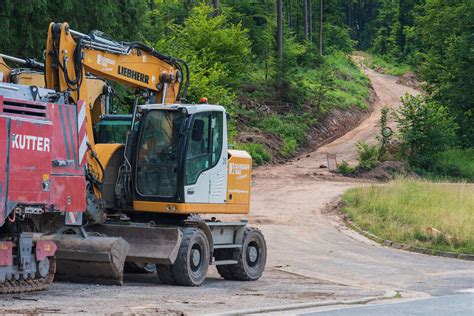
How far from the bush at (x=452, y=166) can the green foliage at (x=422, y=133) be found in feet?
1.75

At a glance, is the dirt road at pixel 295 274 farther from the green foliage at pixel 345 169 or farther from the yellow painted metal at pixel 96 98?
the yellow painted metal at pixel 96 98

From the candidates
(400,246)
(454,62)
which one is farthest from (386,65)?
(400,246)

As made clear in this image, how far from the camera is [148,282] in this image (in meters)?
17.4

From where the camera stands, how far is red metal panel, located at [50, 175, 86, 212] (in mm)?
14125

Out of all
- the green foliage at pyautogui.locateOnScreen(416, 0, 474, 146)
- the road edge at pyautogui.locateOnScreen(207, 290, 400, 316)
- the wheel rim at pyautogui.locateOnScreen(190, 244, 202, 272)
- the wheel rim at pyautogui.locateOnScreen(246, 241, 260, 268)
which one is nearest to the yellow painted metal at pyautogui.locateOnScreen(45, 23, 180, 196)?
the wheel rim at pyautogui.locateOnScreen(190, 244, 202, 272)

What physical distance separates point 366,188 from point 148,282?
18.1 m

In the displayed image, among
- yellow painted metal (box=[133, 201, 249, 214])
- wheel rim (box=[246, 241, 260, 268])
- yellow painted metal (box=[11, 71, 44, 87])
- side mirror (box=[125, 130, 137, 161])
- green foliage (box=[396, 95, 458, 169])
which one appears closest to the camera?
yellow painted metal (box=[133, 201, 249, 214])

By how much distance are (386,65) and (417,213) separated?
68.4 meters

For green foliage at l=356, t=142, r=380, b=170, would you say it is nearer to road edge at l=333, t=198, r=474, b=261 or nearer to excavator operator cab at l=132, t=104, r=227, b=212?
road edge at l=333, t=198, r=474, b=261

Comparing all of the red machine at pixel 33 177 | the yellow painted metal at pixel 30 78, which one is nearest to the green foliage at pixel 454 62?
the yellow painted metal at pixel 30 78

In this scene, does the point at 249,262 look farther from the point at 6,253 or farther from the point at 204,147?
the point at 6,253

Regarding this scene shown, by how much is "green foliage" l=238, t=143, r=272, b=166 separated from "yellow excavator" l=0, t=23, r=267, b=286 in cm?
2644

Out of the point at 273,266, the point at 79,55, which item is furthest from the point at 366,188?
the point at 79,55

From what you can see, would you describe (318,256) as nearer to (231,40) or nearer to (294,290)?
(294,290)
